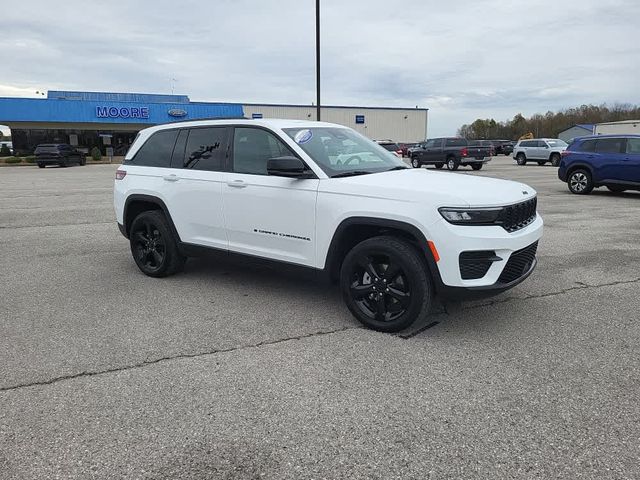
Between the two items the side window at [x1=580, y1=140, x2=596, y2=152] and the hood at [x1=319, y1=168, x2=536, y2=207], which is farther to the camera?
the side window at [x1=580, y1=140, x2=596, y2=152]

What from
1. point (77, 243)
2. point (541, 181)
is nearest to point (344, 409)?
point (77, 243)

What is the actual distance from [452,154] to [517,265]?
78.6ft

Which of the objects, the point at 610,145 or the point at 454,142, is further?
the point at 454,142

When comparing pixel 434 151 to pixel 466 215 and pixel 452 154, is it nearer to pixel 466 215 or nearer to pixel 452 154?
pixel 452 154

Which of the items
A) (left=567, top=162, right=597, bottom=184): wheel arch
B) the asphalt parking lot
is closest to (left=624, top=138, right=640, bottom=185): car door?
(left=567, top=162, right=597, bottom=184): wheel arch

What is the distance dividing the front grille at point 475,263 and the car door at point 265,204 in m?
1.36

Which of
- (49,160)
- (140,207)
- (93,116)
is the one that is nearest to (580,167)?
(140,207)

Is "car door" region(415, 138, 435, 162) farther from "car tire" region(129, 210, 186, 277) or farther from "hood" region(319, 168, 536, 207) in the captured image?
"hood" region(319, 168, 536, 207)

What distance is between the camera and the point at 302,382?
3475mm

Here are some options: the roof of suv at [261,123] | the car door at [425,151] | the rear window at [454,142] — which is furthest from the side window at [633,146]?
the car door at [425,151]

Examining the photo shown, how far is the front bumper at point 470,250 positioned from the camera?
3865 millimetres

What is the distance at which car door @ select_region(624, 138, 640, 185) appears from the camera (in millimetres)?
12984

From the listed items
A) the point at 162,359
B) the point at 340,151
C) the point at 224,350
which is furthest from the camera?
the point at 340,151

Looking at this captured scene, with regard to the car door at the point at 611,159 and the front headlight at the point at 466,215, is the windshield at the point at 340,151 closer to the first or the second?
the front headlight at the point at 466,215
